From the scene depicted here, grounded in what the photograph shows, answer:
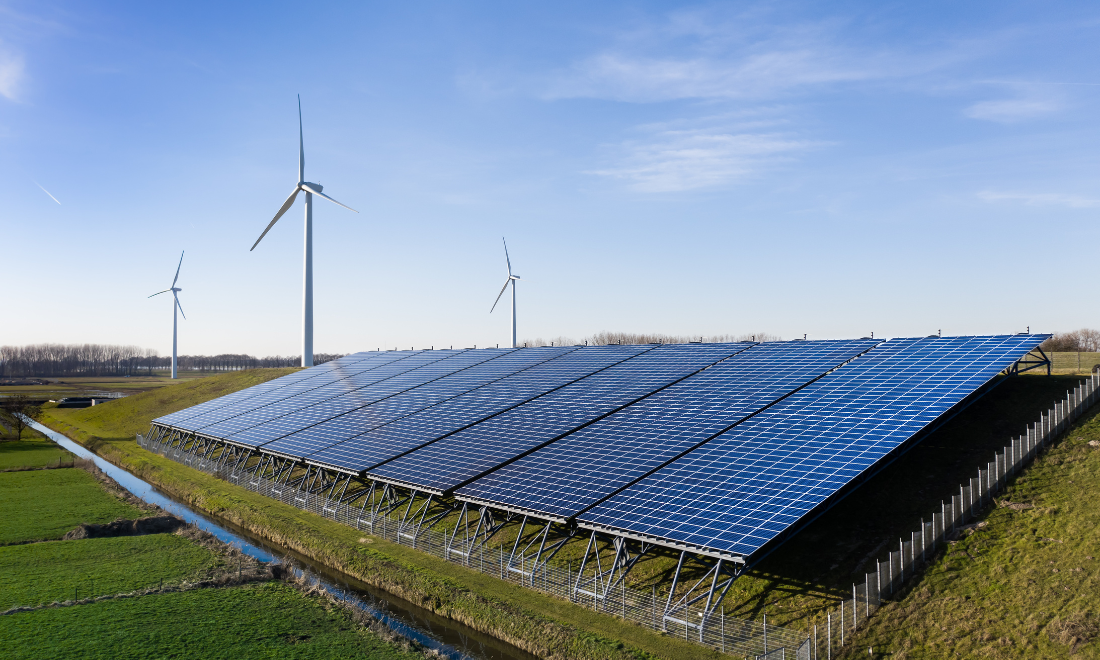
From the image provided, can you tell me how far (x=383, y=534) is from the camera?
3994 centimetres

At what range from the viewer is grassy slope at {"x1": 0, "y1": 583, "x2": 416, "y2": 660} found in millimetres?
25141

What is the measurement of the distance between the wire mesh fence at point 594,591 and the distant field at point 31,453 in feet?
152

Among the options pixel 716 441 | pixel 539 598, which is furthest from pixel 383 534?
pixel 716 441

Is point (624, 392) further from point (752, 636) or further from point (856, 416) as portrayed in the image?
point (752, 636)

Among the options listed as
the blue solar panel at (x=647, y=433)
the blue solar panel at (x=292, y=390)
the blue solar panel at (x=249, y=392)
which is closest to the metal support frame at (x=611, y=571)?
the blue solar panel at (x=647, y=433)

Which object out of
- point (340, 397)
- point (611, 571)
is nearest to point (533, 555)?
point (611, 571)

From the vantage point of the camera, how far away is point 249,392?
90.2 metres

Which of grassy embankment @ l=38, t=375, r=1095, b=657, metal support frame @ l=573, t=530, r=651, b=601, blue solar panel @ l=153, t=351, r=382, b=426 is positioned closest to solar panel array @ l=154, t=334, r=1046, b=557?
metal support frame @ l=573, t=530, r=651, b=601

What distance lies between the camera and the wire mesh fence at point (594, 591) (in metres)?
23.8

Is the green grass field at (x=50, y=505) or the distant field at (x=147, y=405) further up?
the distant field at (x=147, y=405)

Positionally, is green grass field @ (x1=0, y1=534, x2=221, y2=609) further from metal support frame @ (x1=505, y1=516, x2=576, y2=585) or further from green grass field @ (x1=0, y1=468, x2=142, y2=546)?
metal support frame @ (x1=505, y1=516, x2=576, y2=585)

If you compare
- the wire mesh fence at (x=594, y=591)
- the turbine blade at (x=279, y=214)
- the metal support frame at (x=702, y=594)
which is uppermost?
the turbine blade at (x=279, y=214)

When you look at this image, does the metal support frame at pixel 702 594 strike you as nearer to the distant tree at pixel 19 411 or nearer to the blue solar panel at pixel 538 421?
the blue solar panel at pixel 538 421

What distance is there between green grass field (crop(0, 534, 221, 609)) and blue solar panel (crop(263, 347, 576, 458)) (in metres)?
12.1
